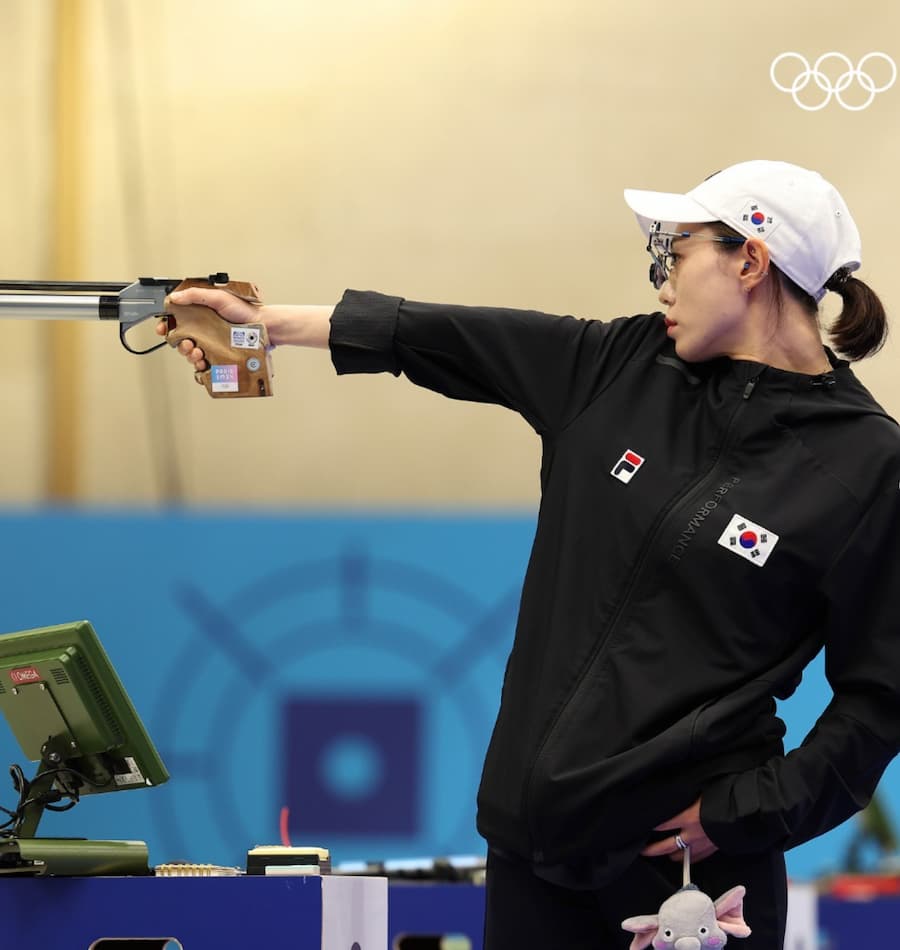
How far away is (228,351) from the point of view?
1.85m

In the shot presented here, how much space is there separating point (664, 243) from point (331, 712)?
2.21 metres

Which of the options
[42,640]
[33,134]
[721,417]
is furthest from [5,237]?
[721,417]

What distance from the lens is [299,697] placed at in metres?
3.68

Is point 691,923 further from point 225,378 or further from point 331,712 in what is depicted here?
point 331,712

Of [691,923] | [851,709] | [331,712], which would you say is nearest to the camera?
[691,923]

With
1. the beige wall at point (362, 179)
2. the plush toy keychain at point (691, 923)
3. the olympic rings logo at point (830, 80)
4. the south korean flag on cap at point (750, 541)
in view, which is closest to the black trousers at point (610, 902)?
the plush toy keychain at point (691, 923)

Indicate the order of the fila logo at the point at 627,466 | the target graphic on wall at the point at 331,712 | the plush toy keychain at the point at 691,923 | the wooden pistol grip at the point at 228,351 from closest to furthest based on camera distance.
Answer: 1. the plush toy keychain at the point at 691,923
2. the fila logo at the point at 627,466
3. the wooden pistol grip at the point at 228,351
4. the target graphic on wall at the point at 331,712

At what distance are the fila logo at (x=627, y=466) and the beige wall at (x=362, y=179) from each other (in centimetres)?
217

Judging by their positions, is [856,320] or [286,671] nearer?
[856,320]

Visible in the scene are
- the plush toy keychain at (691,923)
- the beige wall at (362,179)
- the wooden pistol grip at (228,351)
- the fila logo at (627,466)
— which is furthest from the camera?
the beige wall at (362,179)

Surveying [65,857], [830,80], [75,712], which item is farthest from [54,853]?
[830,80]

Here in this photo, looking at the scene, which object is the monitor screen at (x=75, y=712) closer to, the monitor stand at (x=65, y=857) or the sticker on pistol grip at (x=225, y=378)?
the monitor stand at (x=65, y=857)

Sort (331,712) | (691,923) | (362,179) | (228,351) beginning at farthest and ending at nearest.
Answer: (362,179) < (331,712) < (228,351) < (691,923)

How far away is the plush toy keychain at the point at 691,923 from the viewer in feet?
4.99
